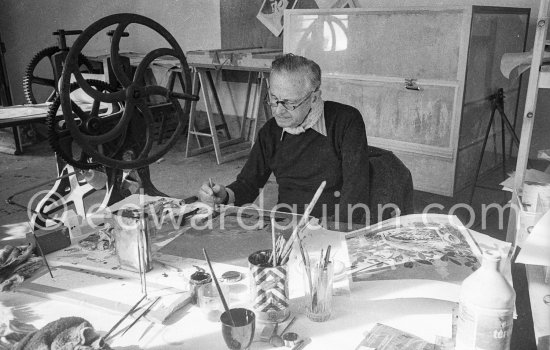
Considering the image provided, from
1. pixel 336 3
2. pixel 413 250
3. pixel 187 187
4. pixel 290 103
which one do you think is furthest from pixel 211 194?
pixel 336 3

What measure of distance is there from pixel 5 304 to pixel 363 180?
117 cm

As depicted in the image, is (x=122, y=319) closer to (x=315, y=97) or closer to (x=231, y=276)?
(x=231, y=276)

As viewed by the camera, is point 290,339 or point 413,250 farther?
point 413,250

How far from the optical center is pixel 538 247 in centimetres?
128

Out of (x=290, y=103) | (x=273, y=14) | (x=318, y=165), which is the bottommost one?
(x=318, y=165)

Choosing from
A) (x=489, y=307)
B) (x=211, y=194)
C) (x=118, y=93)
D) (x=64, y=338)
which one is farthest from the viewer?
(x=211, y=194)

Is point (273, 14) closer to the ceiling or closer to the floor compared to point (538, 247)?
closer to the ceiling

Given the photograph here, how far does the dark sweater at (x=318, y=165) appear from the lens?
1869 millimetres

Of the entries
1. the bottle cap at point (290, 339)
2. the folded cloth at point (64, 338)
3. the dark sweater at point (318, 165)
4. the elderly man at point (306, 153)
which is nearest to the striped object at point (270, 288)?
the bottle cap at point (290, 339)

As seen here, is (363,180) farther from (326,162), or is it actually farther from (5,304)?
(5,304)

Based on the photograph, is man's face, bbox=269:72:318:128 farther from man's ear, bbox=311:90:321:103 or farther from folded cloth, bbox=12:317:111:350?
folded cloth, bbox=12:317:111:350

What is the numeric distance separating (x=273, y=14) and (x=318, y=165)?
11.4 ft

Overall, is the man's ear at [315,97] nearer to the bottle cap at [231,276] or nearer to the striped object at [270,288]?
the bottle cap at [231,276]

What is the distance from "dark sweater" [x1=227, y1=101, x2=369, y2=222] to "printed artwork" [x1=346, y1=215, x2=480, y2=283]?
0.37 meters
